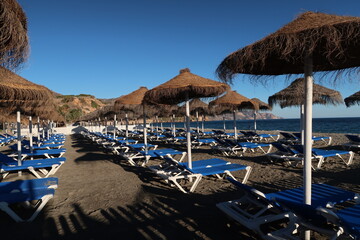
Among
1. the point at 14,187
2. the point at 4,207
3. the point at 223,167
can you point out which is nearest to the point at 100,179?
the point at 14,187

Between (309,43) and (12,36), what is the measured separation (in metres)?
2.32

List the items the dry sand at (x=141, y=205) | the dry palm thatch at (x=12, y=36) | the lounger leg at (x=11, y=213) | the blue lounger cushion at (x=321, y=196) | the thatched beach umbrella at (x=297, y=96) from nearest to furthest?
the dry palm thatch at (x=12, y=36), the blue lounger cushion at (x=321, y=196), the dry sand at (x=141, y=205), the lounger leg at (x=11, y=213), the thatched beach umbrella at (x=297, y=96)

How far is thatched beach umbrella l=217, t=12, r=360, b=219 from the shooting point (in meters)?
1.85

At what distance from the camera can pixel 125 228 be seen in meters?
2.82

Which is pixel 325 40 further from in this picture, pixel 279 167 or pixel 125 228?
pixel 279 167

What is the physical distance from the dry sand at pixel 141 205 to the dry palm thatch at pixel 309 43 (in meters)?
1.84

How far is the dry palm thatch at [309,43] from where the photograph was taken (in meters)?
1.84

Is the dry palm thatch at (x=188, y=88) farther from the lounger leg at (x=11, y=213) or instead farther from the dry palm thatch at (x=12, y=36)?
the lounger leg at (x=11, y=213)

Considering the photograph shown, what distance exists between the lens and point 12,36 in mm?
1699

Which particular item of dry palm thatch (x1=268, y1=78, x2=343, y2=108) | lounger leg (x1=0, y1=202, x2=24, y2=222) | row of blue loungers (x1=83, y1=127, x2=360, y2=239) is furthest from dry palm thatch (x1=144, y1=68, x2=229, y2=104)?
dry palm thatch (x1=268, y1=78, x2=343, y2=108)

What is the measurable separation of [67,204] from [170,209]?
1.70m

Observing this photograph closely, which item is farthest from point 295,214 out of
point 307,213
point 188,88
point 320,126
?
point 320,126

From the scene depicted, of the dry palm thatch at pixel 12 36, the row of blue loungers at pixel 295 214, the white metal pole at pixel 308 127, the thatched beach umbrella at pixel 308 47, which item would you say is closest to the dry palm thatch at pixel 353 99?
the row of blue loungers at pixel 295 214

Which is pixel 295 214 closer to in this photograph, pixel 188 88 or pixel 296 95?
pixel 188 88
